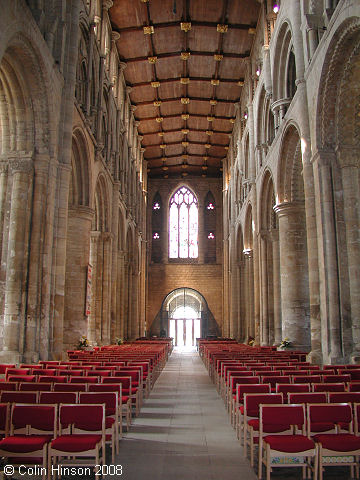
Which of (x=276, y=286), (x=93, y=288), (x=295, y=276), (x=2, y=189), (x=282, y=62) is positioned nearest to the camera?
(x=2, y=189)

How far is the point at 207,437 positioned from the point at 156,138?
2982 cm

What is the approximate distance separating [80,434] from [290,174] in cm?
1403

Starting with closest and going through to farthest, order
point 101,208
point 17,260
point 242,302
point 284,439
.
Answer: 1. point 284,439
2. point 17,260
3. point 101,208
4. point 242,302

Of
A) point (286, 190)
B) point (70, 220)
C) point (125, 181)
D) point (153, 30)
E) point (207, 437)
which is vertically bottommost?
point (207, 437)

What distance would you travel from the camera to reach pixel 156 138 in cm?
3428

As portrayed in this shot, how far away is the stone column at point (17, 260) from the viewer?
11.8 meters

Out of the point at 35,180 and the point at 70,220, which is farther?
the point at 70,220

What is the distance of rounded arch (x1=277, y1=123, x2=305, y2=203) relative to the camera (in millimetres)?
16719

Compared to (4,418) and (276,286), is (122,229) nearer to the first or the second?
(276,286)

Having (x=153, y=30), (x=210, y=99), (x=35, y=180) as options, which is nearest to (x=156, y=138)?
(x=210, y=99)

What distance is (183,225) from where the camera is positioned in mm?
40844

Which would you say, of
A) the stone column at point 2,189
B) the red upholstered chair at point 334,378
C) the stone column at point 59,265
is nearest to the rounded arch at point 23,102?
the stone column at point 2,189

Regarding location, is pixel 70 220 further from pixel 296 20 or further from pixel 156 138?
pixel 156 138

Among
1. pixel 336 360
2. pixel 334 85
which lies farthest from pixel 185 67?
pixel 336 360
